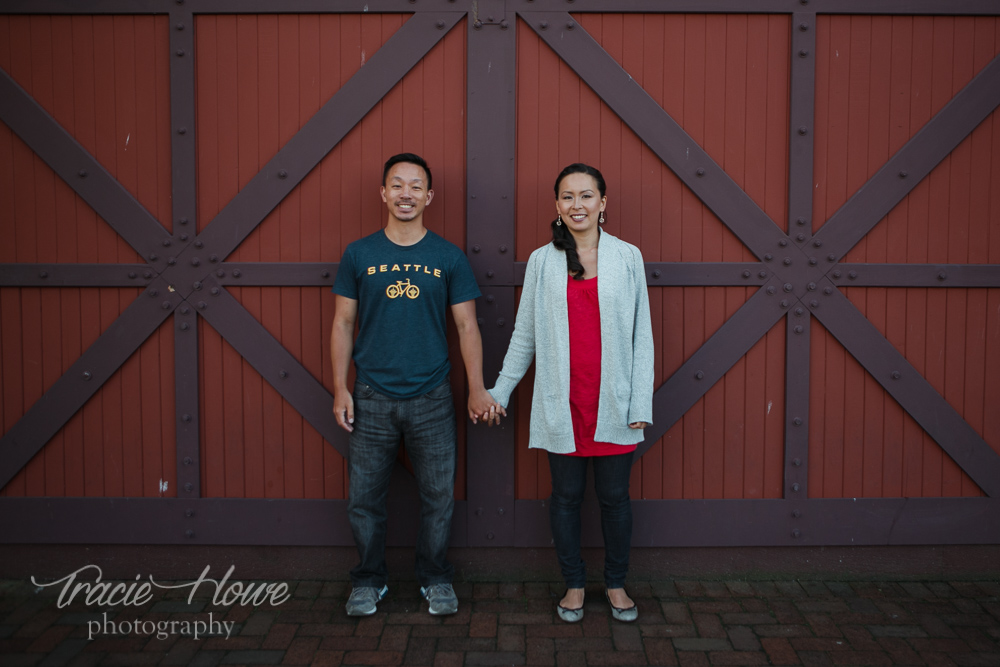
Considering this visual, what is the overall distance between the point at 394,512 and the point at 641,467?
1.35 meters

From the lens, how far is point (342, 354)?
10.5 feet

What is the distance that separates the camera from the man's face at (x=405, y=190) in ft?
10.2

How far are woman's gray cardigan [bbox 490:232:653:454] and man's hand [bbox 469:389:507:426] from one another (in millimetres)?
193

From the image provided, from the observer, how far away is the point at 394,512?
11.8 feet

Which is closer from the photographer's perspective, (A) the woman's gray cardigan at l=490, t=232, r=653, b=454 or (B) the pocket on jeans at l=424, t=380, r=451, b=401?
(A) the woman's gray cardigan at l=490, t=232, r=653, b=454

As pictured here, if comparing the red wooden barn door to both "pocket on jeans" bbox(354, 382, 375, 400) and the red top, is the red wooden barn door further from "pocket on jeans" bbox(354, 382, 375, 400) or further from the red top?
the red top

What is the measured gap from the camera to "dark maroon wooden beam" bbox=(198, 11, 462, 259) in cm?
343

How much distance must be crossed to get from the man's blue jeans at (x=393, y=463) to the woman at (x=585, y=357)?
1.11ft

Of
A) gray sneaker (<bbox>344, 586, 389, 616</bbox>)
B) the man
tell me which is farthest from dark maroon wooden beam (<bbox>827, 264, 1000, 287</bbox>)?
gray sneaker (<bbox>344, 586, 389, 616</bbox>)

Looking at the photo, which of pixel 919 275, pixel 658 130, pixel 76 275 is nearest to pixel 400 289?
pixel 658 130

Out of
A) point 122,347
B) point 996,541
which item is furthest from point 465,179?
point 996,541

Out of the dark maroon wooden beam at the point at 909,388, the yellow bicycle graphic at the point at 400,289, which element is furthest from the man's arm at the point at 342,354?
the dark maroon wooden beam at the point at 909,388

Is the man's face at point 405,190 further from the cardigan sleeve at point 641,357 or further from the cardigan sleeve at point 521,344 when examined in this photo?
the cardigan sleeve at point 641,357

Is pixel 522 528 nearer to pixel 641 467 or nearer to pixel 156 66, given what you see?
pixel 641 467
